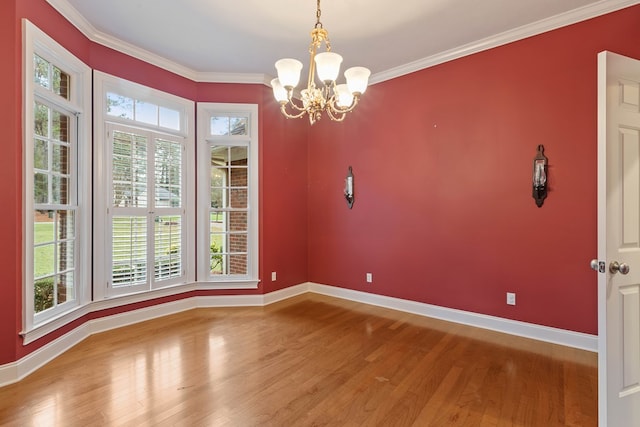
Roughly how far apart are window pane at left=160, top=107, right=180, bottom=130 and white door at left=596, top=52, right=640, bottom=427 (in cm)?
406

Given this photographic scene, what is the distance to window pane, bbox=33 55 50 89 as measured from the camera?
2629mm

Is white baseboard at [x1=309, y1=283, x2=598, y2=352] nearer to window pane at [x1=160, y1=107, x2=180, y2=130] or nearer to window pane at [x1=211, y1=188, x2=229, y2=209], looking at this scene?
window pane at [x1=211, y1=188, x2=229, y2=209]

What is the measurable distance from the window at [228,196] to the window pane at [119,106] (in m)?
0.84

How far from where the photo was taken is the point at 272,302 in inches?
174

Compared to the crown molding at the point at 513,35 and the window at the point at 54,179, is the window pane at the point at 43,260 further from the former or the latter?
the crown molding at the point at 513,35

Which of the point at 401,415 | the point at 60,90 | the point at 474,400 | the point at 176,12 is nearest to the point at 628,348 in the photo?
the point at 474,400

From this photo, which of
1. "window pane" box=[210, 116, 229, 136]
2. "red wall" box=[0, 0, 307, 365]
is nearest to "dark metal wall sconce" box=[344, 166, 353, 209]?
"red wall" box=[0, 0, 307, 365]

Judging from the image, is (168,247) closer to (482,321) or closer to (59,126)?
(59,126)

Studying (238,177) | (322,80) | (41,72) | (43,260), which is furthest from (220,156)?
(322,80)

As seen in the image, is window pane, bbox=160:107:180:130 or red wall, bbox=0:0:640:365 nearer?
red wall, bbox=0:0:640:365

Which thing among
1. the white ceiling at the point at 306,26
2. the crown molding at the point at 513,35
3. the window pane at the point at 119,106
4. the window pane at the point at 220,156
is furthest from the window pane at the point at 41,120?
the crown molding at the point at 513,35

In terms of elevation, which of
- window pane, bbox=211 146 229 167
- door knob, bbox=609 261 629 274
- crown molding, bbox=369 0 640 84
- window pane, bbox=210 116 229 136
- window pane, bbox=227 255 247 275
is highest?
crown molding, bbox=369 0 640 84

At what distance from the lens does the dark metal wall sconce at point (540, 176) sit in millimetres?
Answer: 3039

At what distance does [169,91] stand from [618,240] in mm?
4401
